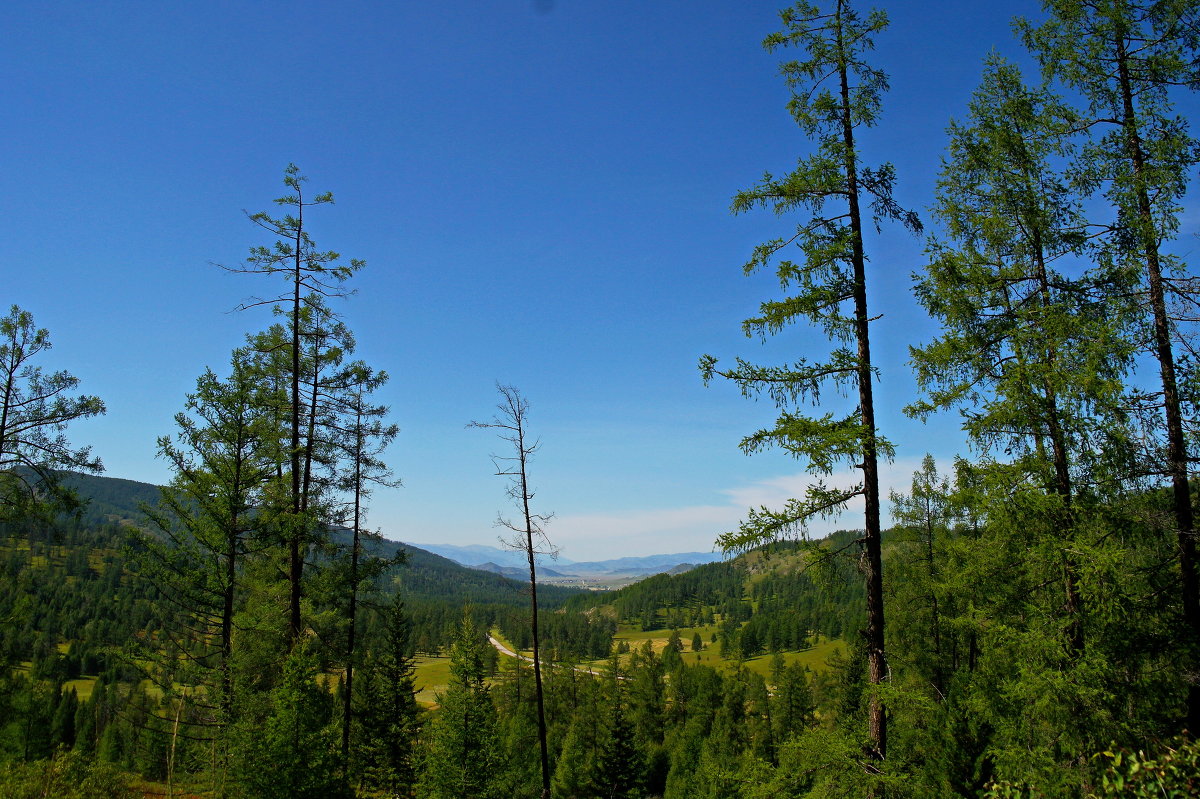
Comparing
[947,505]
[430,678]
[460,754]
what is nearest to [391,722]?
[460,754]

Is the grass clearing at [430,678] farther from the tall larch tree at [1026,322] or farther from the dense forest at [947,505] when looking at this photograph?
the tall larch tree at [1026,322]

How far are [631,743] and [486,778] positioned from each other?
1806 centimetres

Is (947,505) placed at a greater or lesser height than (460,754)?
greater

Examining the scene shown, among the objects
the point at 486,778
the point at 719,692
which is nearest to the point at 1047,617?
the point at 486,778

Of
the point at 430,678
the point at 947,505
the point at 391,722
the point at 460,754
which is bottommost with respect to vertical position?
the point at 430,678

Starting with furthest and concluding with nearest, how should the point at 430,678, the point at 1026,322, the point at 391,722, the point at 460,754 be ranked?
1. the point at 430,678
2. the point at 391,722
3. the point at 460,754
4. the point at 1026,322

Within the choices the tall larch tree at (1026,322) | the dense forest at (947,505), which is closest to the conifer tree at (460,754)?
the dense forest at (947,505)

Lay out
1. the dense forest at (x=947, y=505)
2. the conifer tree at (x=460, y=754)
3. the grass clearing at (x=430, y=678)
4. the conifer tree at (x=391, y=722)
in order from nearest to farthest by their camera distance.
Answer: the dense forest at (x=947, y=505) → the conifer tree at (x=460, y=754) → the conifer tree at (x=391, y=722) → the grass clearing at (x=430, y=678)

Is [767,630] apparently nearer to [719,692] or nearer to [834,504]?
[719,692]

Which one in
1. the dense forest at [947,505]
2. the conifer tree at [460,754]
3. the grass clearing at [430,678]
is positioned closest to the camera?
the dense forest at [947,505]

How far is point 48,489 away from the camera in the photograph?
13312 millimetres

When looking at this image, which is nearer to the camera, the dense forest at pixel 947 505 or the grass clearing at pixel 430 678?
the dense forest at pixel 947 505

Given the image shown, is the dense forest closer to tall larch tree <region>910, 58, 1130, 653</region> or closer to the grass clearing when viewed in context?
tall larch tree <region>910, 58, 1130, 653</region>

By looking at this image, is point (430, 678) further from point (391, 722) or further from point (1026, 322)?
point (1026, 322)
